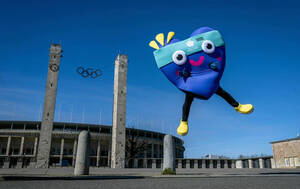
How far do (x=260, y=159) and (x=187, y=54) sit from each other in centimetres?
3285

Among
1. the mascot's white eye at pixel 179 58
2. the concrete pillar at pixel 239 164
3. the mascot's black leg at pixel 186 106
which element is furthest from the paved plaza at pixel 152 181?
the concrete pillar at pixel 239 164

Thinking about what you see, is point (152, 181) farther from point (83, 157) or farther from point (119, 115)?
point (119, 115)

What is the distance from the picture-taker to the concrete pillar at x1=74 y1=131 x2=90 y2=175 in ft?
26.4

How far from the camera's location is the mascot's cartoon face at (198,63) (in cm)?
738

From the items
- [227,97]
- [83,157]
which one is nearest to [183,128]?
[227,97]

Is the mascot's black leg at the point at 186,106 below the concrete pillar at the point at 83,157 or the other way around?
the other way around

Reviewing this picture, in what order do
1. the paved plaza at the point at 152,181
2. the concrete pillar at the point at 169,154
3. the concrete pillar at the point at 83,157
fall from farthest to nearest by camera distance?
the concrete pillar at the point at 169,154, the concrete pillar at the point at 83,157, the paved plaza at the point at 152,181

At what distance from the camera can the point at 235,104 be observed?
7742 mm

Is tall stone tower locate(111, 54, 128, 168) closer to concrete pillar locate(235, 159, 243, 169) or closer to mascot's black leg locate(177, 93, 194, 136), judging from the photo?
concrete pillar locate(235, 159, 243, 169)

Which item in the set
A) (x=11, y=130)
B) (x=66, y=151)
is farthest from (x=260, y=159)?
(x=11, y=130)

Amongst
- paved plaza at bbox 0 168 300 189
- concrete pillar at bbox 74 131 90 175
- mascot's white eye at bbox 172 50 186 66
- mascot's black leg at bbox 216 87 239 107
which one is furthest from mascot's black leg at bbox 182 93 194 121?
concrete pillar at bbox 74 131 90 175

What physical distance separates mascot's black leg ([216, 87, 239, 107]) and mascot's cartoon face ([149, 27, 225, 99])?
0.39 m

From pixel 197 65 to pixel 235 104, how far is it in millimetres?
1769

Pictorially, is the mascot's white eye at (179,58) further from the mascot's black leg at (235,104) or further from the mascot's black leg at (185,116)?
the mascot's black leg at (235,104)
